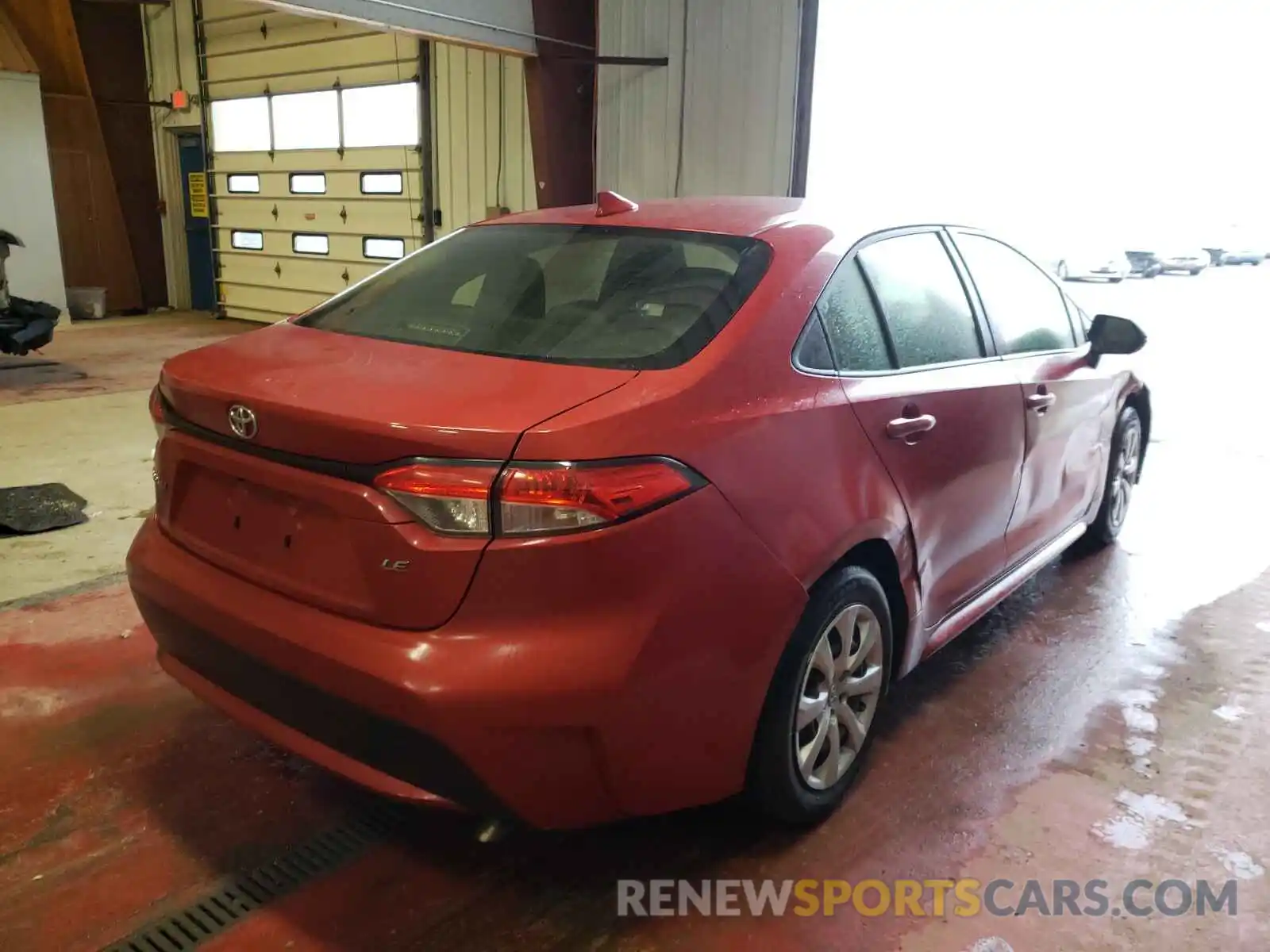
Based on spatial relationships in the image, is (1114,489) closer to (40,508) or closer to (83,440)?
(40,508)

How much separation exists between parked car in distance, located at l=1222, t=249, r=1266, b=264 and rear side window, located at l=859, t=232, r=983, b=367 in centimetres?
1578

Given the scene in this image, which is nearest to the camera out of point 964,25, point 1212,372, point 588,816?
point 588,816

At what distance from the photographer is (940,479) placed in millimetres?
2412

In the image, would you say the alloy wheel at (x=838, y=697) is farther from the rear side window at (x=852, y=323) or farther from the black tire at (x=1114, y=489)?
the black tire at (x=1114, y=489)

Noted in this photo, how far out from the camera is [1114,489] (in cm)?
402

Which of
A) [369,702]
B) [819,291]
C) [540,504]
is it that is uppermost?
[819,291]

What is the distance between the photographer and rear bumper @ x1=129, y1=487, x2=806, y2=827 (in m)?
1.58

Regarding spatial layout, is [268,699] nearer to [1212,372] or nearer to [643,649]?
[643,649]

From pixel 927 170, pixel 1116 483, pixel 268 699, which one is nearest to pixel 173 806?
pixel 268 699

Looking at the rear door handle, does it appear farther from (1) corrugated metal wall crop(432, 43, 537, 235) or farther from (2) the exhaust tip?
(1) corrugated metal wall crop(432, 43, 537, 235)

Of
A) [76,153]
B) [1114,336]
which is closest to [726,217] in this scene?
[1114,336]

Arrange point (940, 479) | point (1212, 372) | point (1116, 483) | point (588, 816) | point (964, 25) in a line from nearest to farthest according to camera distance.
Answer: point (588, 816) → point (940, 479) → point (1116, 483) → point (964, 25) → point (1212, 372)

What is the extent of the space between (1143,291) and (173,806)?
1515 centimetres

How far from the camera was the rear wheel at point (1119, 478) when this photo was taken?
3.90 metres
